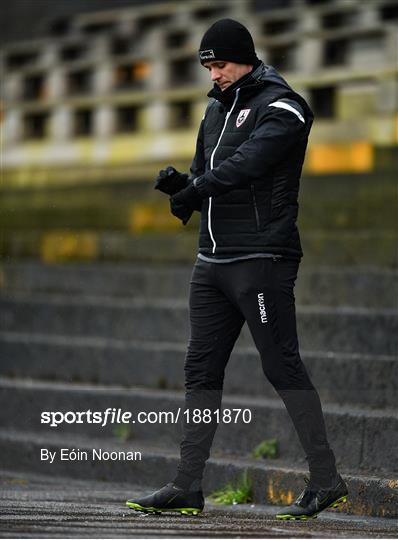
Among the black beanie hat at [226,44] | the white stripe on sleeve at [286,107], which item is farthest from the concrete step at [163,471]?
the black beanie hat at [226,44]

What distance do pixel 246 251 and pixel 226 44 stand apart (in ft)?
2.93

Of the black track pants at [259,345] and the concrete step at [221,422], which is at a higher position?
the black track pants at [259,345]

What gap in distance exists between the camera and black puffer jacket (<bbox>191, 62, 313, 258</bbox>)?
23.5 ft

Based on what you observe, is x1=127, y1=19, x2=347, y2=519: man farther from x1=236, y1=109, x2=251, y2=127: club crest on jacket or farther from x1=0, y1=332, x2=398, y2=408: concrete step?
x1=0, y1=332, x2=398, y2=408: concrete step

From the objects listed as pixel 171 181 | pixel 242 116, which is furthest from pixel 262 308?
pixel 242 116

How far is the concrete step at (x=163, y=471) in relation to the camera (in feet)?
25.6

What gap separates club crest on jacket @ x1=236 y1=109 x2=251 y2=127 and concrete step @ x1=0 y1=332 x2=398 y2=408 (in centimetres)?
189

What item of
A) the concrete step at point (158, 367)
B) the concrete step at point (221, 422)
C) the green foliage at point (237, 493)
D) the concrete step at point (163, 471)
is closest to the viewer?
the concrete step at point (163, 471)

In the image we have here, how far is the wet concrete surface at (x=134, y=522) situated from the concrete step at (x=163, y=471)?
Answer: 0.08 meters

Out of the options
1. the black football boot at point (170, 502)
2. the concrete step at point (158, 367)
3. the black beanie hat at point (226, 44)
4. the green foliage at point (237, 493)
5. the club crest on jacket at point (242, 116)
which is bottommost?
the green foliage at point (237, 493)

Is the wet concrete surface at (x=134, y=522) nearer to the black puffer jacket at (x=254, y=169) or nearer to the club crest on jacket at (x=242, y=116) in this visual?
the black puffer jacket at (x=254, y=169)

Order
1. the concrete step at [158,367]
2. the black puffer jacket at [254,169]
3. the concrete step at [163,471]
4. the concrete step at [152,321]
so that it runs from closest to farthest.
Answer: the black puffer jacket at [254,169] → the concrete step at [163,471] → the concrete step at [158,367] → the concrete step at [152,321]

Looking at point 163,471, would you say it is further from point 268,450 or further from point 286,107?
point 286,107

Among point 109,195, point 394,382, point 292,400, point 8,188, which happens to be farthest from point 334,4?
point 292,400
